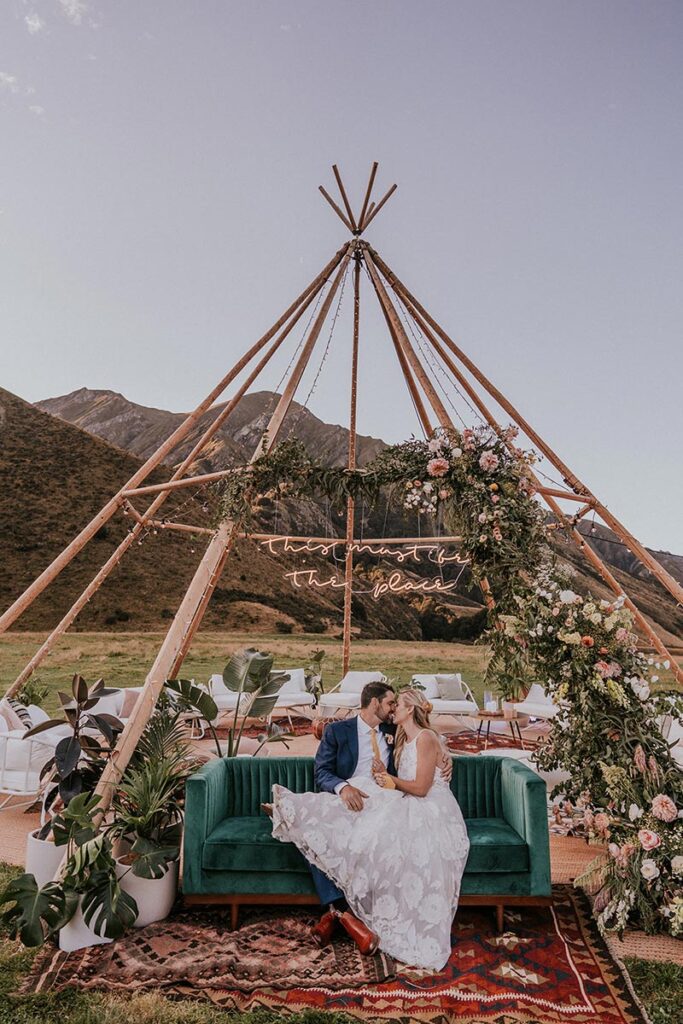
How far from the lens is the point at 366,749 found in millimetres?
4059

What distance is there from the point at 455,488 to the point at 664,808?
257 cm

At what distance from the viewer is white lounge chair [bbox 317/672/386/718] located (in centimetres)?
1010

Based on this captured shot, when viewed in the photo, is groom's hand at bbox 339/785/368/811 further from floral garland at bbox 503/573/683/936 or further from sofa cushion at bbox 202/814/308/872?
floral garland at bbox 503/573/683/936

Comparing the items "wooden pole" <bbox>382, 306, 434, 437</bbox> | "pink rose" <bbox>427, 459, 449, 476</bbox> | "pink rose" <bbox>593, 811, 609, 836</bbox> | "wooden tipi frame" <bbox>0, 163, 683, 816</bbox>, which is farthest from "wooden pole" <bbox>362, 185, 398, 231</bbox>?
"pink rose" <bbox>593, 811, 609, 836</bbox>

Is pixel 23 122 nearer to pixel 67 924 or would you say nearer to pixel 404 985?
pixel 67 924

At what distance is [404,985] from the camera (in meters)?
3.07

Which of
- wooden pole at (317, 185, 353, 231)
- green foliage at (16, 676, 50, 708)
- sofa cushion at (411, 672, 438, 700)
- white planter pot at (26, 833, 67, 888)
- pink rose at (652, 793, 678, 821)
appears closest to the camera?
pink rose at (652, 793, 678, 821)

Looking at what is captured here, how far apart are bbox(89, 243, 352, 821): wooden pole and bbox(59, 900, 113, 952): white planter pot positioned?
0.57 m

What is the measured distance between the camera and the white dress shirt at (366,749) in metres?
3.98

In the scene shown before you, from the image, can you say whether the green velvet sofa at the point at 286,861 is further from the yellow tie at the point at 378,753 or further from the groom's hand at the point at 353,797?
the yellow tie at the point at 378,753

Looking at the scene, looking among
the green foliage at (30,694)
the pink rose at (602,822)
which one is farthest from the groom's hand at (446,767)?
the green foliage at (30,694)

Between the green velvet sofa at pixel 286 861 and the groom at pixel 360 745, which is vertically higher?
the groom at pixel 360 745

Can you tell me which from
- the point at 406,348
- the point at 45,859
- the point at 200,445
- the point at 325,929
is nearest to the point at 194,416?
the point at 200,445

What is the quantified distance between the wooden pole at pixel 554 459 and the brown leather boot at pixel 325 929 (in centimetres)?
377
